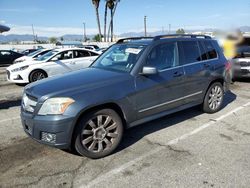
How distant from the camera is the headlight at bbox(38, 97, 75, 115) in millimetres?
3656

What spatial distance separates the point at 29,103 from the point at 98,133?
3.61 ft

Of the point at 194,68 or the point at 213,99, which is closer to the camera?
the point at 194,68

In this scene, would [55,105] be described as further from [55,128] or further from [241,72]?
[241,72]

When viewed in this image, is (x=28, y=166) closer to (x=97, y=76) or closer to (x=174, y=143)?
(x=97, y=76)

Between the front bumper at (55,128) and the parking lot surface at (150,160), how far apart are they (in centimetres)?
37

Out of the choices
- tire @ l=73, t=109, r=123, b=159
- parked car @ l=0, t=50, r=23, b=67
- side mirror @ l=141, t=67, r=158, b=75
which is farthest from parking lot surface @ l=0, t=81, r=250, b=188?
parked car @ l=0, t=50, r=23, b=67

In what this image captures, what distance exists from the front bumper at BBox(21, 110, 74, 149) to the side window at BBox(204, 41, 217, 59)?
12.1 feet

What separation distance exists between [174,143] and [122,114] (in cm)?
104

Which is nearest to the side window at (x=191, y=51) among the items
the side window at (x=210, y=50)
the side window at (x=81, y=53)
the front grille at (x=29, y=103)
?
the side window at (x=210, y=50)

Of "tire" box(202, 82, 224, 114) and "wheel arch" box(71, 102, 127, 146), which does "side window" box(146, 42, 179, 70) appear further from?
"tire" box(202, 82, 224, 114)

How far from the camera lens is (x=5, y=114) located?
6559 millimetres

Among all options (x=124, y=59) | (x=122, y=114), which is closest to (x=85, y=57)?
(x=124, y=59)

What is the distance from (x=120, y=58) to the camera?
4.96 meters

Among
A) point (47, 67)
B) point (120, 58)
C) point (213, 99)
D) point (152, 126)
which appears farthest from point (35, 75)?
point (213, 99)
